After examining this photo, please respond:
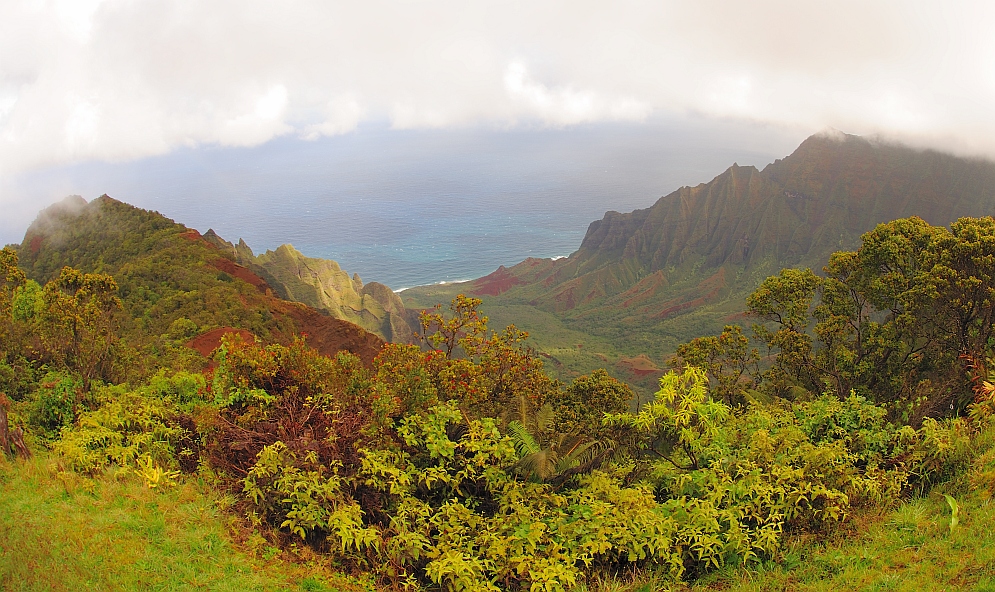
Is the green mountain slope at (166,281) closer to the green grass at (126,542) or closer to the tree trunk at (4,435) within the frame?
the tree trunk at (4,435)

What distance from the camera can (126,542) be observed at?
671cm

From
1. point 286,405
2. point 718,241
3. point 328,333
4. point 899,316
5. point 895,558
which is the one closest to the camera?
point 895,558

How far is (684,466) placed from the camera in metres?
9.09

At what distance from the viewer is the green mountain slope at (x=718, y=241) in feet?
367

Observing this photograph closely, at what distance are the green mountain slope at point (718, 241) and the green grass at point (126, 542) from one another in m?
85.7

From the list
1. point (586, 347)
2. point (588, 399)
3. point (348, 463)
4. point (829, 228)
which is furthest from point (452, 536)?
point (829, 228)

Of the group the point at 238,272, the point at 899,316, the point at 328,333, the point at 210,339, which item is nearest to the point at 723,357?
the point at 899,316

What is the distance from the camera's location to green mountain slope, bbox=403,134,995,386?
112000 mm

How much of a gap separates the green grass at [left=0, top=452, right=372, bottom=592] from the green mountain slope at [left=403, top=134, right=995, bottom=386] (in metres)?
85.7

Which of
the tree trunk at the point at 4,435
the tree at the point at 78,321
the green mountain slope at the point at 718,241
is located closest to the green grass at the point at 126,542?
the tree trunk at the point at 4,435

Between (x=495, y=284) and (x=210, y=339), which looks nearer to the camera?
(x=210, y=339)

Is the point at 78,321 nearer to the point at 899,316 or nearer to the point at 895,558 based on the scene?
the point at 895,558

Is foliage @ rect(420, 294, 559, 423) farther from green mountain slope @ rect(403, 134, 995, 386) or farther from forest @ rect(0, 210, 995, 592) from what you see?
green mountain slope @ rect(403, 134, 995, 386)

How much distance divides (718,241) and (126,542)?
505ft
